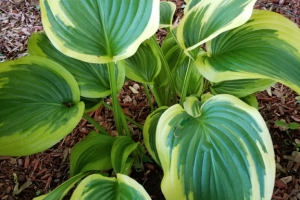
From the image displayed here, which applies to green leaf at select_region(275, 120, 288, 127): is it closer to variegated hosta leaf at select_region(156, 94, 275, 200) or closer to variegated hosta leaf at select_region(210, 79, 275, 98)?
variegated hosta leaf at select_region(210, 79, 275, 98)

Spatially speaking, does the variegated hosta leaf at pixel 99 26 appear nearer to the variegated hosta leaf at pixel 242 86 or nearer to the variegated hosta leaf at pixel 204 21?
the variegated hosta leaf at pixel 204 21

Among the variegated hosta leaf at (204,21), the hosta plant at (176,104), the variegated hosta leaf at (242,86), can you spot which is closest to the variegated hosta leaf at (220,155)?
the hosta plant at (176,104)

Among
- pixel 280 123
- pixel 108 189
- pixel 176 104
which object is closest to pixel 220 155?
pixel 176 104

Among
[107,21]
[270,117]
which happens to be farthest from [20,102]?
[270,117]

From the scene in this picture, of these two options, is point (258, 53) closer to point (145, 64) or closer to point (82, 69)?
point (145, 64)

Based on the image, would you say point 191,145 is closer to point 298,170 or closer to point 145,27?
point 145,27
